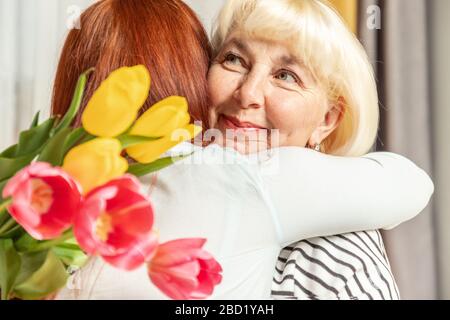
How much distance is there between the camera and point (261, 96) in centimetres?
97

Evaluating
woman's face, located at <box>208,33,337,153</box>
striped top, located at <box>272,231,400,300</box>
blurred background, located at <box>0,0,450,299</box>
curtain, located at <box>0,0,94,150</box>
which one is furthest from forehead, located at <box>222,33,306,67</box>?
curtain, located at <box>0,0,94,150</box>

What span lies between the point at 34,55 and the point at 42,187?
114cm

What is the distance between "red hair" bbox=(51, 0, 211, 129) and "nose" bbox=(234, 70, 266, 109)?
59 mm

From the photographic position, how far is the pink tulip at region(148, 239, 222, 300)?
549 mm

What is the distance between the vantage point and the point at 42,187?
1.62 ft

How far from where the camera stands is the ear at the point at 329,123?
106 cm

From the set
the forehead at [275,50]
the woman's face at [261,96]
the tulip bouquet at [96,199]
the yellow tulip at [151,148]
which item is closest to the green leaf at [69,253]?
the tulip bouquet at [96,199]

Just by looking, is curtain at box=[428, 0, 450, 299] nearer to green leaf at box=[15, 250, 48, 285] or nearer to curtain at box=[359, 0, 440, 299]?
curtain at box=[359, 0, 440, 299]

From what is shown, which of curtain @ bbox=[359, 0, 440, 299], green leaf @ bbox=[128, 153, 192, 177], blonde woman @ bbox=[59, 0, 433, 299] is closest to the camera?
green leaf @ bbox=[128, 153, 192, 177]

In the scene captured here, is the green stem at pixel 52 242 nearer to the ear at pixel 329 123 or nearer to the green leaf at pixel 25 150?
the green leaf at pixel 25 150

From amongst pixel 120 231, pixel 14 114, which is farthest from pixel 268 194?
pixel 14 114

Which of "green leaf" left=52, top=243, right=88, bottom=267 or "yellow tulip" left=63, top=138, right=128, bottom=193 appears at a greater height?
"yellow tulip" left=63, top=138, right=128, bottom=193

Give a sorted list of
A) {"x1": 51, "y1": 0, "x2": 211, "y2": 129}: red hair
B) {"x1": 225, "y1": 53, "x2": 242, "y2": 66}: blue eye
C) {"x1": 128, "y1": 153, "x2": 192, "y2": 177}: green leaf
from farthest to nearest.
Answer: {"x1": 225, "y1": 53, "x2": 242, "y2": 66}: blue eye < {"x1": 51, "y1": 0, "x2": 211, "y2": 129}: red hair < {"x1": 128, "y1": 153, "x2": 192, "y2": 177}: green leaf

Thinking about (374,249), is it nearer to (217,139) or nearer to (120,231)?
Result: (217,139)
